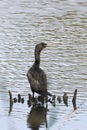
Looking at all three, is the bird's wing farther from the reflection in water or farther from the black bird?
the reflection in water

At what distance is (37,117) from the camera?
10.4m

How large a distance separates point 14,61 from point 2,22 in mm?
5982

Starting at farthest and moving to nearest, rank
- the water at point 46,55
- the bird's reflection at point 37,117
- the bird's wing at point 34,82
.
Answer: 1. the bird's wing at point 34,82
2. the water at point 46,55
3. the bird's reflection at point 37,117

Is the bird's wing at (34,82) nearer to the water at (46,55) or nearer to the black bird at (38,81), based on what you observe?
the black bird at (38,81)

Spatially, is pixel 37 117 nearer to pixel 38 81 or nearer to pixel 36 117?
pixel 36 117

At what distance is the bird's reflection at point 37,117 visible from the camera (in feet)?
31.6

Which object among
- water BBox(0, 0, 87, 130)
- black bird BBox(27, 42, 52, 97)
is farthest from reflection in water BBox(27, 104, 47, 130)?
black bird BBox(27, 42, 52, 97)

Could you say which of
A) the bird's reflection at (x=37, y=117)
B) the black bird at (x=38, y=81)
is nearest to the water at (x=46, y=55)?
the bird's reflection at (x=37, y=117)

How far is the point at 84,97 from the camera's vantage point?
11.3 meters

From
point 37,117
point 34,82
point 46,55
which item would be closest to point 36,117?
point 37,117

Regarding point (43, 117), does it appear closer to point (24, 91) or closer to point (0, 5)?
point (24, 91)

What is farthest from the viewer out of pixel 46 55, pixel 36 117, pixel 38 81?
pixel 46 55

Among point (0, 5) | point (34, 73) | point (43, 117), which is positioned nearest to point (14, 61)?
point (34, 73)

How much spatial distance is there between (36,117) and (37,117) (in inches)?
0.7
